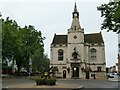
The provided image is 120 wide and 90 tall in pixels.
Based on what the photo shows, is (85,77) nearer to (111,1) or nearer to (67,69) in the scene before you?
(67,69)

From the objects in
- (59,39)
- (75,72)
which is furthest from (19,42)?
(59,39)

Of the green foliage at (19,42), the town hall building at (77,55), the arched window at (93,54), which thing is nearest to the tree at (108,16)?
the green foliage at (19,42)

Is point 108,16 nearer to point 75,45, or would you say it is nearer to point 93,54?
point 75,45

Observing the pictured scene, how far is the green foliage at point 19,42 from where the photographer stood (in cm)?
5169

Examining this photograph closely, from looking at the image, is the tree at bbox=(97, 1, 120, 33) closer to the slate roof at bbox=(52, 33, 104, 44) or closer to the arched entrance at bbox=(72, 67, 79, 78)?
the arched entrance at bbox=(72, 67, 79, 78)

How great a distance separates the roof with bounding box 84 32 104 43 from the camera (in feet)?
271

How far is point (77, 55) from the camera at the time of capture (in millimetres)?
77875

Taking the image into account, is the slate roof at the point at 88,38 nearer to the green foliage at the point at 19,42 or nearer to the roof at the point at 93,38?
the roof at the point at 93,38

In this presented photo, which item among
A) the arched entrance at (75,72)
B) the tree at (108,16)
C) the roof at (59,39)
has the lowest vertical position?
the arched entrance at (75,72)

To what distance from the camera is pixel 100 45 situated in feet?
265

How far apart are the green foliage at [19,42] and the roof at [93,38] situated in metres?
14.9

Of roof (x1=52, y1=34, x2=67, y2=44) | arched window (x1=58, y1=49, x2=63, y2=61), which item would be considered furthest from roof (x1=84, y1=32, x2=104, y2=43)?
arched window (x1=58, y1=49, x2=63, y2=61)

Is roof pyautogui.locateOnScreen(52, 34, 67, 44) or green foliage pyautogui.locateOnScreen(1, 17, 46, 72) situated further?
roof pyautogui.locateOnScreen(52, 34, 67, 44)

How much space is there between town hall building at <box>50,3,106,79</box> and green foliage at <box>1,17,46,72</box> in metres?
7.35
